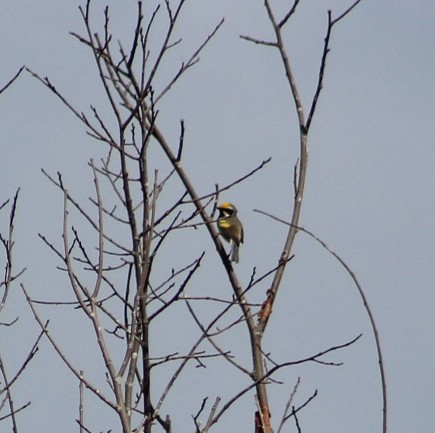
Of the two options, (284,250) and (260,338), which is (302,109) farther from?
(260,338)

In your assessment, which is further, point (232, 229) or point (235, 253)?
point (232, 229)

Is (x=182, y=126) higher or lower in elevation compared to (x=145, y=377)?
higher

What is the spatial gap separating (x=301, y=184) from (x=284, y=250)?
279 mm

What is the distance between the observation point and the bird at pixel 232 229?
29.9ft

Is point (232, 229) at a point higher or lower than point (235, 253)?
higher

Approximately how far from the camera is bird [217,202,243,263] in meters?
9.11

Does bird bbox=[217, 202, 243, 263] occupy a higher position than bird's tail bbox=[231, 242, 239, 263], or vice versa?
bird bbox=[217, 202, 243, 263]

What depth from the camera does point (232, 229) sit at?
9.58m

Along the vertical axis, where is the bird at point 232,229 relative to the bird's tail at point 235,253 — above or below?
above

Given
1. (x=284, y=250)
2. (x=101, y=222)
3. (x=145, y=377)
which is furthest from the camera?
(x=284, y=250)

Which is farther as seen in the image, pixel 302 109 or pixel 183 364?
pixel 302 109

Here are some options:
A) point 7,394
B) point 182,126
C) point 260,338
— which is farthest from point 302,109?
point 7,394

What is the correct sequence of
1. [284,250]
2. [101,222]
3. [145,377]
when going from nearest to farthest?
[145,377], [101,222], [284,250]

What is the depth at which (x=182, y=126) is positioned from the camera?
398 cm
